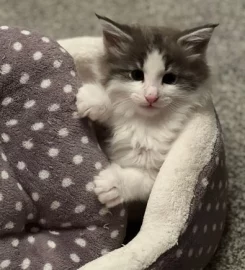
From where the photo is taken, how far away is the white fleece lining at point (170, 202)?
1.11m

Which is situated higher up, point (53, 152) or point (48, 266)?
point (53, 152)

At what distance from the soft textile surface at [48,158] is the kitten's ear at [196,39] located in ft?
1.00

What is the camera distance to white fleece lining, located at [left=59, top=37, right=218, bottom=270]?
1106mm

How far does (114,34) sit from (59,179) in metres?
0.39

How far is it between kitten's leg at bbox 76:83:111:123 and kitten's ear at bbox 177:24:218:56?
238 millimetres

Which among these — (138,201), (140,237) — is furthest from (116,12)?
(140,237)

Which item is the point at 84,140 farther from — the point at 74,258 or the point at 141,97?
the point at 74,258

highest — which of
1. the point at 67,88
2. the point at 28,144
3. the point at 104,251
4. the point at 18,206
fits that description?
the point at 67,88

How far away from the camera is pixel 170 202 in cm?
117

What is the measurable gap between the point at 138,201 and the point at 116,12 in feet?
3.12

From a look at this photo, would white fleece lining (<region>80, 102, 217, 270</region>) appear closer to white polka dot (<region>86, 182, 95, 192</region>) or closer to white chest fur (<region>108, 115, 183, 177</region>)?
white chest fur (<region>108, 115, 183, 177</region>)

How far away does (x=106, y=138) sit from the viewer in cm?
133

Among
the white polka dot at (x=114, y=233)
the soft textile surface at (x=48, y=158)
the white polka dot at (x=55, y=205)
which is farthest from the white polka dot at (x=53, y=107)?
the white polka dot at (x=114, y=233)

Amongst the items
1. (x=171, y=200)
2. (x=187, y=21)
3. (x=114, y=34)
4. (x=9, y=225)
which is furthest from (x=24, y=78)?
(x=187, y=21)
